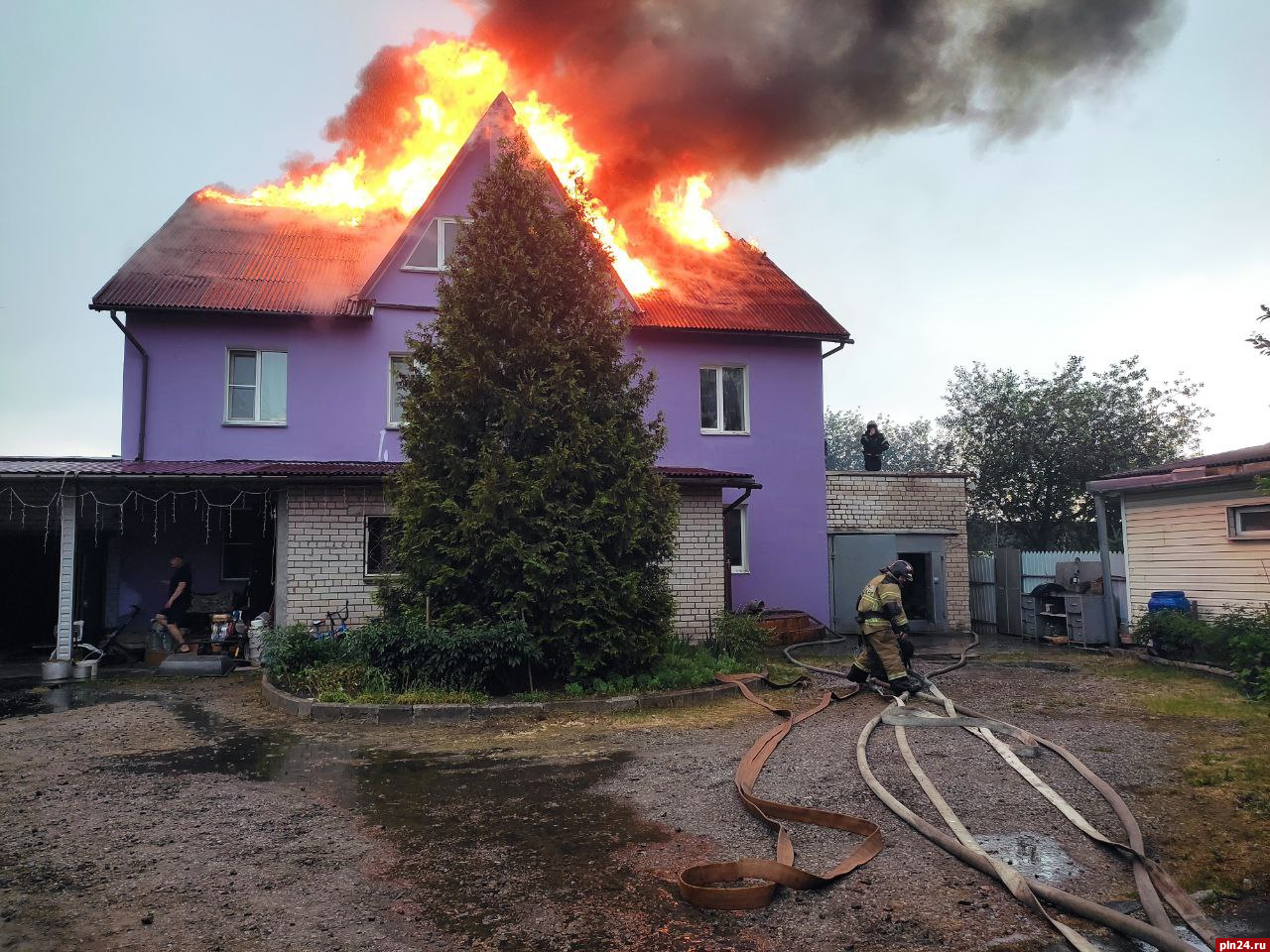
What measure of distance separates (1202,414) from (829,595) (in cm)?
2238

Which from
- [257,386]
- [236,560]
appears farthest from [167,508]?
[257,386]

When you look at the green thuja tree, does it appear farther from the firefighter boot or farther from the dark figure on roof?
→ the dark figure on roof

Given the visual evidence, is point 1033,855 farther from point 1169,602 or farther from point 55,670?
point 55,670

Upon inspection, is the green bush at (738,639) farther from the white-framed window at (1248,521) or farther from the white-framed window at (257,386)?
the white-framed window at (257,386)

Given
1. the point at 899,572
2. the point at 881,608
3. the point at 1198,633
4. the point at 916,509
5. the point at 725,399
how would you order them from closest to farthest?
the point at 881,608 < the point at 899,572 < the point at 1198,633 < the point at 725,399 < the point at 916,509

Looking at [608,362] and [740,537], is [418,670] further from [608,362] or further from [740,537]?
[740,537]

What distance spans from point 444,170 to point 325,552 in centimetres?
923

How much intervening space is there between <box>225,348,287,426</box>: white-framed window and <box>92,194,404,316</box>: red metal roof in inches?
40.8

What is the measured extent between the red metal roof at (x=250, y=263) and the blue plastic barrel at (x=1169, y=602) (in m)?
15.4

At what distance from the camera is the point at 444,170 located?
1836 cm

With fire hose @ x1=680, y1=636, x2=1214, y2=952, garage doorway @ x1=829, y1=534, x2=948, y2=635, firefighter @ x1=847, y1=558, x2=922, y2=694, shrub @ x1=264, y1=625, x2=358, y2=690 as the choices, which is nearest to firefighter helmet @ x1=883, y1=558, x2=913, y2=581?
firefighter @ x1=847, y1=558, x2=922, y2=694

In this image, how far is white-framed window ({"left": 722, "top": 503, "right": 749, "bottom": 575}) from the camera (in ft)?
59.8

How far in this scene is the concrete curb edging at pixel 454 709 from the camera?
29.6 ft

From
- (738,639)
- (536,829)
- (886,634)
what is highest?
(886,634)
